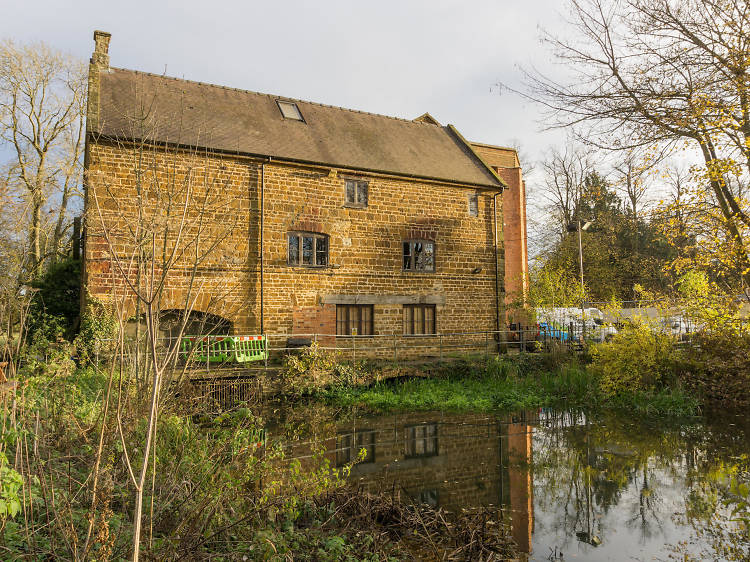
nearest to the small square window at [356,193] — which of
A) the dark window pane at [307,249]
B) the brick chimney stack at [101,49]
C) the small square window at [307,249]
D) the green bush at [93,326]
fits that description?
the small square window at [307,249]

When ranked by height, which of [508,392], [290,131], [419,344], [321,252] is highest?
[290,131]

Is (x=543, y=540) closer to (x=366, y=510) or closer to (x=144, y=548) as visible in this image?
(x=366, y=510)

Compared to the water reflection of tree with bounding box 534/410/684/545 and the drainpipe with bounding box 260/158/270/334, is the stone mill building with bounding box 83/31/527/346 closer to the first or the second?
the drainpipe with bounding box 260/158/270/334

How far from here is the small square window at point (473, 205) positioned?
62.4ft

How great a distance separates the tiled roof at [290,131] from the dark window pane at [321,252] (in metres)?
2.51

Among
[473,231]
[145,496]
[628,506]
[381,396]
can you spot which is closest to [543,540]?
[628,506]

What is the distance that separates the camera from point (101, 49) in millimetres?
15492

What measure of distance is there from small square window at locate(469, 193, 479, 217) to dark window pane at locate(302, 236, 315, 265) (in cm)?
Result: 634

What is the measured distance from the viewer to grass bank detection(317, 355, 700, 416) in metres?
11.9

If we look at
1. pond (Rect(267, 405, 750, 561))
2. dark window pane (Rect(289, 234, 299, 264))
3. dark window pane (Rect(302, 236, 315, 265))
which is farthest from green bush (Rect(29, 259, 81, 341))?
pond (Rect(267, 405, 750, 561))

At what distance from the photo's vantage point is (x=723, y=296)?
11.1 m

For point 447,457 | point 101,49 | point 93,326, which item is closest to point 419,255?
point 93,326

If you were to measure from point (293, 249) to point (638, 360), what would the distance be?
391 inches

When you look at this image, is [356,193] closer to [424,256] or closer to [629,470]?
[424,256]
